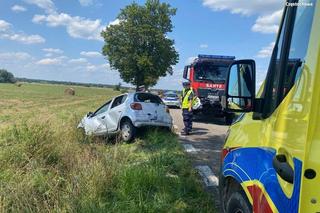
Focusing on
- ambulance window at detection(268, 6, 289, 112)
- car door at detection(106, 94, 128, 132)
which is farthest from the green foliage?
ambulance window at detection(268, 6, 289, 112)

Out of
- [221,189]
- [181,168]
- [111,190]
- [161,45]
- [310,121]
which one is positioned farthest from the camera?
[161,45]

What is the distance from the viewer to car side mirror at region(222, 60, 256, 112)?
2.85 m

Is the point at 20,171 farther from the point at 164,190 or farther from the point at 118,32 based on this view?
the point at 118,32

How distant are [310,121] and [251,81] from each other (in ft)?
2.71

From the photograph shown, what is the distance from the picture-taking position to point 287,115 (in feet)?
7.78

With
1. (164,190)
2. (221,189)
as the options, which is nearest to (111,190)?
(164,190)

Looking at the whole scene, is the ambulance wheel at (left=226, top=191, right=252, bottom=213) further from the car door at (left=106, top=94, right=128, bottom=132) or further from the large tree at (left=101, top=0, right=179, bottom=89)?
the large tree at (left=101, top=0, right=179, bottom=89)

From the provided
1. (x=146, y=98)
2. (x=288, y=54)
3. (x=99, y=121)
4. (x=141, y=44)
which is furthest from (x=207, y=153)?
(x=141, y=44)

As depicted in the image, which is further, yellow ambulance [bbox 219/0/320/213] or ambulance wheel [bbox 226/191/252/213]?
ambulance wheel [bbox 226/191/252/213]

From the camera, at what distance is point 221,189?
3.87 m

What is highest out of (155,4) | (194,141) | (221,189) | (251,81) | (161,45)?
(155,4)

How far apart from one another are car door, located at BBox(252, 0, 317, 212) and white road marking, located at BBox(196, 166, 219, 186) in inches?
170

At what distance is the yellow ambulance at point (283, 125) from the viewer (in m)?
2.06

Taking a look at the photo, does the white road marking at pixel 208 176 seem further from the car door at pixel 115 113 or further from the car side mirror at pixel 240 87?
the car door at pixel 115 113
